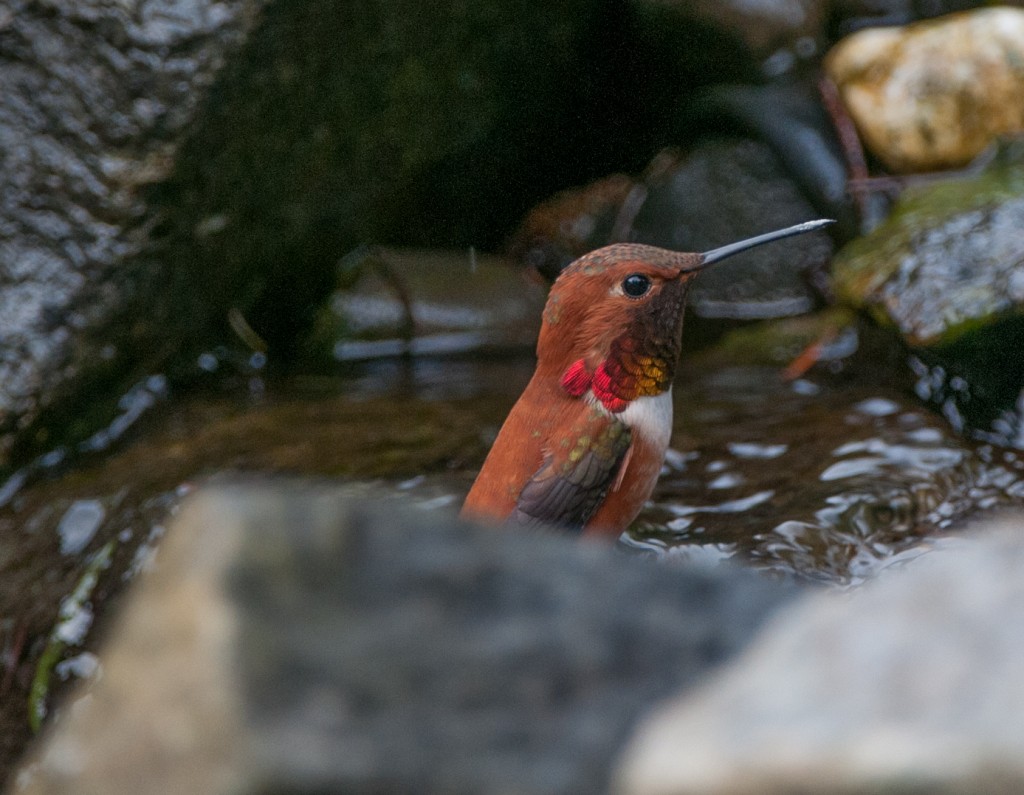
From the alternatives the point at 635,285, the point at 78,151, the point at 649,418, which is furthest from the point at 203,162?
the point at 649,418

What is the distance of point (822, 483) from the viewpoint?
4.42 m

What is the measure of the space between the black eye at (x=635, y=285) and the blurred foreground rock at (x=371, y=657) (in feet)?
6.63

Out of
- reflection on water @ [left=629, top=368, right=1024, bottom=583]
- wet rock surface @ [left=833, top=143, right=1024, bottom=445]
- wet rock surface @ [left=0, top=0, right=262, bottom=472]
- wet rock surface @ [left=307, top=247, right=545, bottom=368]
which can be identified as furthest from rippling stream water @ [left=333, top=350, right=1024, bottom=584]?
wet rock surface @ [left=0, top=0, right=262, bottom=472]

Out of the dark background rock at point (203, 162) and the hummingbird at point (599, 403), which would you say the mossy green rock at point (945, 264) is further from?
the dark background rock at point (203, 162)

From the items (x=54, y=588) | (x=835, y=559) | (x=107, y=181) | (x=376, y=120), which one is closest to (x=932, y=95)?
(x=376, y=120)

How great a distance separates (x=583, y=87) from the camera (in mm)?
7602

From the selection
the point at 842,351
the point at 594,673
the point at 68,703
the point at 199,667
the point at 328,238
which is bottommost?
the point at 842,351

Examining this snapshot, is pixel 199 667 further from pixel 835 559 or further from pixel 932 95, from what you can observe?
pixel 932 95

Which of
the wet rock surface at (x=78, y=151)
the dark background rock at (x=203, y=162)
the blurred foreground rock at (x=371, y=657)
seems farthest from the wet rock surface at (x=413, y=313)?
the blurred foreground rock at (x=371, y=657)

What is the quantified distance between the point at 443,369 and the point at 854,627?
4.79 metres

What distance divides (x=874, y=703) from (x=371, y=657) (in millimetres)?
656

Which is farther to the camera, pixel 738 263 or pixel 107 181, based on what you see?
pixel 738 263

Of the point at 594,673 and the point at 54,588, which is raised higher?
the point at 594,673

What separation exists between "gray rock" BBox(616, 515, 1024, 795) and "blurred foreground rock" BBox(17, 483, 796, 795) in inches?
3.1
